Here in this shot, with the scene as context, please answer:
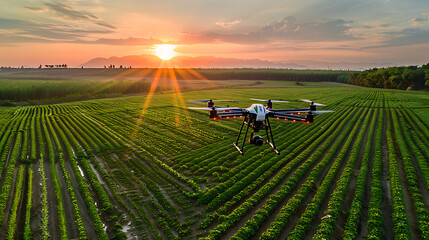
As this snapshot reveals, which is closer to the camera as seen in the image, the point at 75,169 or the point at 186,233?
the point at 186,233

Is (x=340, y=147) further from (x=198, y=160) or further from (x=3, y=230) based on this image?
(x=3, y=230)

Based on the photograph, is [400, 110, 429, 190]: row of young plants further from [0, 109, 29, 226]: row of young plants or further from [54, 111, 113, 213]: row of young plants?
[0, 109, 29, 226]: row of young plants

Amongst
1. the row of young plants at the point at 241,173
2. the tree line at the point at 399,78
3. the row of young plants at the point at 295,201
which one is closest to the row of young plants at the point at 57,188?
the row of young plants at the point at 241,173

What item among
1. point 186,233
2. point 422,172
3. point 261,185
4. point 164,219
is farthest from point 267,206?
point 422,172

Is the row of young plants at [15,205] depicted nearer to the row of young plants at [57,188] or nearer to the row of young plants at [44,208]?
the row of young plants at [44,208]

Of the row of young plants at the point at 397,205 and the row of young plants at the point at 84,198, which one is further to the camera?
the row of young plants at the point at 84,198

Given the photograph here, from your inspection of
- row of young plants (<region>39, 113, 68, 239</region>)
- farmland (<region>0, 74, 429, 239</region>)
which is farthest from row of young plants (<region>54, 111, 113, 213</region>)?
row of young plants (<region>39, 113, 68, 239</region>)
